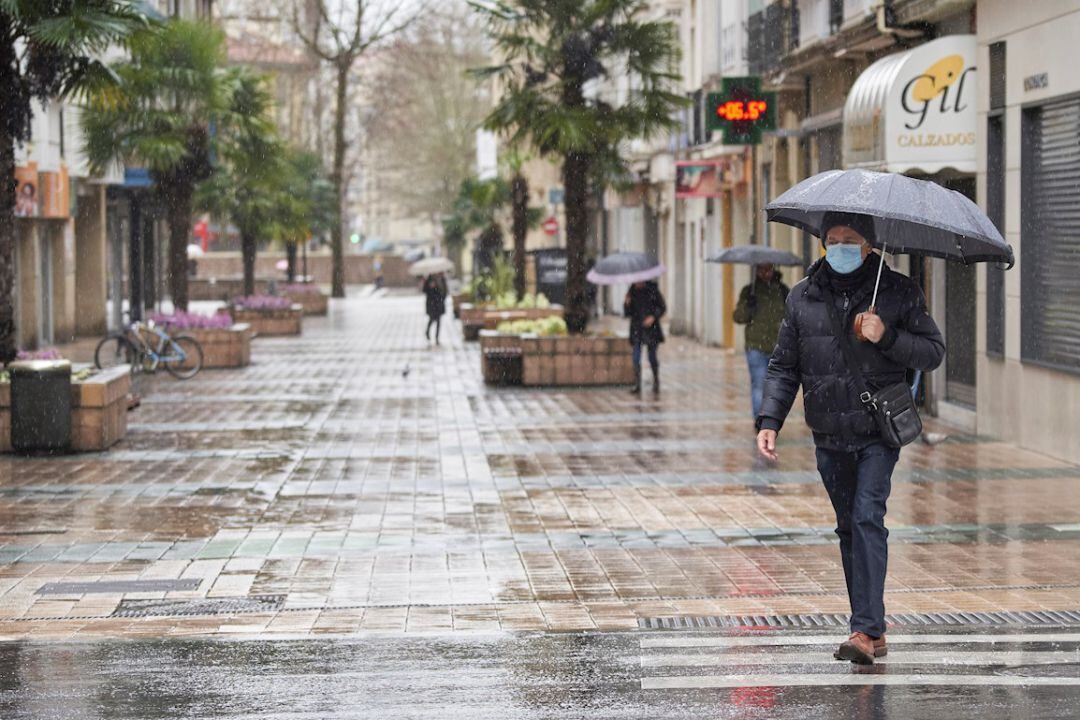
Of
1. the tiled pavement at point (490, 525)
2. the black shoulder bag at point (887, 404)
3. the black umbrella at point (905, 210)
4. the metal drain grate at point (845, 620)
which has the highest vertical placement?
the black umbrella at point (905, 210)

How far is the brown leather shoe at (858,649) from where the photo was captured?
6930 mm

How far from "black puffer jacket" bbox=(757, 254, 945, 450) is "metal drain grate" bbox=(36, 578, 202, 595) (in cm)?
371

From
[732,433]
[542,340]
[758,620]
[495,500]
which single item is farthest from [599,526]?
[542,340]

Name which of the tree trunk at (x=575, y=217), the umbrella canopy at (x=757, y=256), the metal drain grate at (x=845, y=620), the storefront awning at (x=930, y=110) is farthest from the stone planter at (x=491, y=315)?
the metal drain grate at (x=845, y=620)

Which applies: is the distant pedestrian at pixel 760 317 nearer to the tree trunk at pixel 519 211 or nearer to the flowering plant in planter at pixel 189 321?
the flowering plant in planter at pixel 189 321

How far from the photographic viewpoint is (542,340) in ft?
79.3

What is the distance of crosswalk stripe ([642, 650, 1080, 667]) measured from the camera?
7105mm

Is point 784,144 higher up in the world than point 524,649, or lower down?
higher up

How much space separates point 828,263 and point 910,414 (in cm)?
67

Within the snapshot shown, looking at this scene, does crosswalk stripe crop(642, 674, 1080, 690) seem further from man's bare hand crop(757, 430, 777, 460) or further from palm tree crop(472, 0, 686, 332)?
palm tree crop(472, 0, 686, 332)

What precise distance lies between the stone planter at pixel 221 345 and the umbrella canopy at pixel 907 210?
22.5 meters

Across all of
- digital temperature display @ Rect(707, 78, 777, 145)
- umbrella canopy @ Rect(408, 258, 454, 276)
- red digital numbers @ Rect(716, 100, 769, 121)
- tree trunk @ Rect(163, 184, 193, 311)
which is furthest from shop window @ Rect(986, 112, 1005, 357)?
umbrella canopy @ Rect(408, 258, 454, 276)

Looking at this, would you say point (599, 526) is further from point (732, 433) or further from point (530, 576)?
point (732, 433)

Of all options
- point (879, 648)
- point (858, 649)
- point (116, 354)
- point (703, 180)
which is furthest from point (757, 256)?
point (703, 180)
